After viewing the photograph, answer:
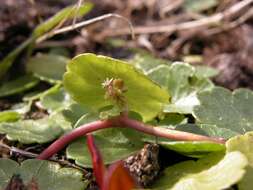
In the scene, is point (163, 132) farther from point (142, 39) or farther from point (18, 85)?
point (142, 39)

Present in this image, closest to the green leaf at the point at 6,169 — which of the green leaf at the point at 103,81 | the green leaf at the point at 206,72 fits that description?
the green leaf at the point at 103,81

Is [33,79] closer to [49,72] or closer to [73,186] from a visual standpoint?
[49,72]

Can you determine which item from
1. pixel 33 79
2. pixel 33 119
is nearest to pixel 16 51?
pixel 33 79

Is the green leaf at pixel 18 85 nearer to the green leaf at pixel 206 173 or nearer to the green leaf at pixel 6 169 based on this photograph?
the green leaf at pixel 6 169

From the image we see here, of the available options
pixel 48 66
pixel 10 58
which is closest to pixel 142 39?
pixel 48 66

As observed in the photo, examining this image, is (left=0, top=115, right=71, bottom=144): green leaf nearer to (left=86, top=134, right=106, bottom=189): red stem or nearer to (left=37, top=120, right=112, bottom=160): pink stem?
(left=37, top=120, right=112, bottom=160): pink stem
